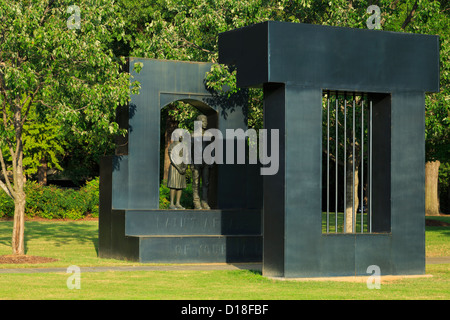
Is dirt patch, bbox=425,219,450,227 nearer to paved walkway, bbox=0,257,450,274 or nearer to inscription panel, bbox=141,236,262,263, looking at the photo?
paved walkway, bbox=0,257,450,274

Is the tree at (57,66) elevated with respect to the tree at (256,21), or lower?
lower

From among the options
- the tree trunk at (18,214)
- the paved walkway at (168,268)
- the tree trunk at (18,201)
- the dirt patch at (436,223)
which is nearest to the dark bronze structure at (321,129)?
the paved walkway at (168,268)

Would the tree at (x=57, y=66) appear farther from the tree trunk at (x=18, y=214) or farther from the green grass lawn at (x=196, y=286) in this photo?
the green grass lawn at (x=196, y=286)

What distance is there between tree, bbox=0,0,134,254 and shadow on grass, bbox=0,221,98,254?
158 inches

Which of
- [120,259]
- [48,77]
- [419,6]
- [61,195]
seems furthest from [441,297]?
[61,195]

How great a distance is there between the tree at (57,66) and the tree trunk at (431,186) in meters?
29.6

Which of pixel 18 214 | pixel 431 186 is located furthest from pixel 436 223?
pixel 18 214

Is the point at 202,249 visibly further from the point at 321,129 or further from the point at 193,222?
the point at 321,129

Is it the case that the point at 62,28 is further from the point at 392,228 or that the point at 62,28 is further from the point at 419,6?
the point at 419,6

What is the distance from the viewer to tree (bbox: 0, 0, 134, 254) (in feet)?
62.0

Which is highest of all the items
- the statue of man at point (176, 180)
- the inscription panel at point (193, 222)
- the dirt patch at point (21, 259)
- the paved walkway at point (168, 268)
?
the statue of man at point (176, 180)

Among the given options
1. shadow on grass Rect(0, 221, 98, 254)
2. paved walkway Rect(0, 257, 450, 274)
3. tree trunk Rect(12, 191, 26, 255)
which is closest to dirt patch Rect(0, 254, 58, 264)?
tree trunk Rect(12, 191, 26, 255)

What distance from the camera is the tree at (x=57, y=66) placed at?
62.0ft

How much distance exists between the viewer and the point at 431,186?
4684cm
